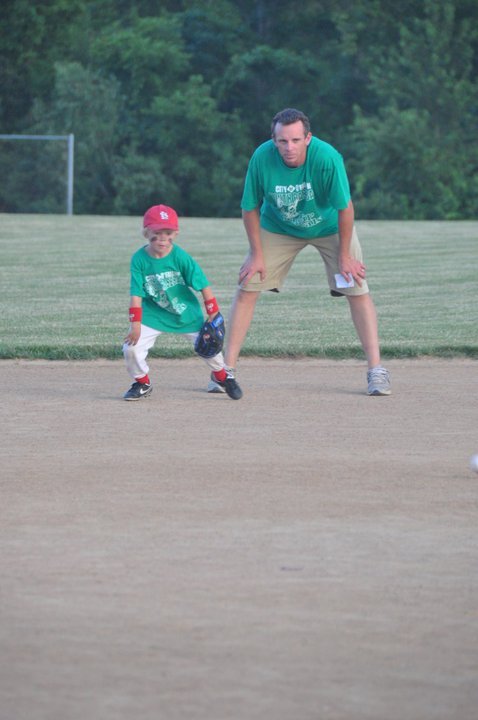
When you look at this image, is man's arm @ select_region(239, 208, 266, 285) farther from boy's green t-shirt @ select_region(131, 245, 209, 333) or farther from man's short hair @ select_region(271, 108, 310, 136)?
man's short hair @ select_region(271, 108, 310, 136)

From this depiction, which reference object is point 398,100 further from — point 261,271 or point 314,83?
point 261,271

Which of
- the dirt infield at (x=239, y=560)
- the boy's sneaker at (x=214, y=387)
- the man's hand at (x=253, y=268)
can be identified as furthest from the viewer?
the boy's sneaker at (x=214, y=387)

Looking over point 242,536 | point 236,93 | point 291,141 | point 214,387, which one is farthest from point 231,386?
point 236,93

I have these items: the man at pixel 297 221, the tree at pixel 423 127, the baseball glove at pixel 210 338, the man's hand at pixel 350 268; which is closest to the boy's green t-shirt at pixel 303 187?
the man at pixel 297 221

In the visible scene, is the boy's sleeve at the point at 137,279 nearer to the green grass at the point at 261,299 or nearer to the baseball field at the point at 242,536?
the baseball field at the point at 242,536

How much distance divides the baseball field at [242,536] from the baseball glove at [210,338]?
15.0 inches

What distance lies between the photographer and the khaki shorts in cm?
806

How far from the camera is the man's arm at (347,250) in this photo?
7727 mm

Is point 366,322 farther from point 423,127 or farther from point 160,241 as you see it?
point 423,127

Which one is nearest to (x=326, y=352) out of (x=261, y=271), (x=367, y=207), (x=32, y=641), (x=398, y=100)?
(x=261, y=271)

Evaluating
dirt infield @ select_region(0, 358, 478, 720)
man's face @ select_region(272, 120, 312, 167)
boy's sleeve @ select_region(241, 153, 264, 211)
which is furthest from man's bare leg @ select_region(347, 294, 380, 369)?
man's face @ select_region(272, 120, 312, 167)

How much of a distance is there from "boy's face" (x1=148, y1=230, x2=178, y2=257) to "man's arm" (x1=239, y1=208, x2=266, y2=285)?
0.55 m

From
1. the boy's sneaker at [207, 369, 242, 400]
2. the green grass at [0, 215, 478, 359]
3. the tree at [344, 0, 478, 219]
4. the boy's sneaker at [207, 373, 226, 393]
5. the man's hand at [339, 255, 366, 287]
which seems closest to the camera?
the man's hand at [339, 255, 366, 287]

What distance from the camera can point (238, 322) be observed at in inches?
326
